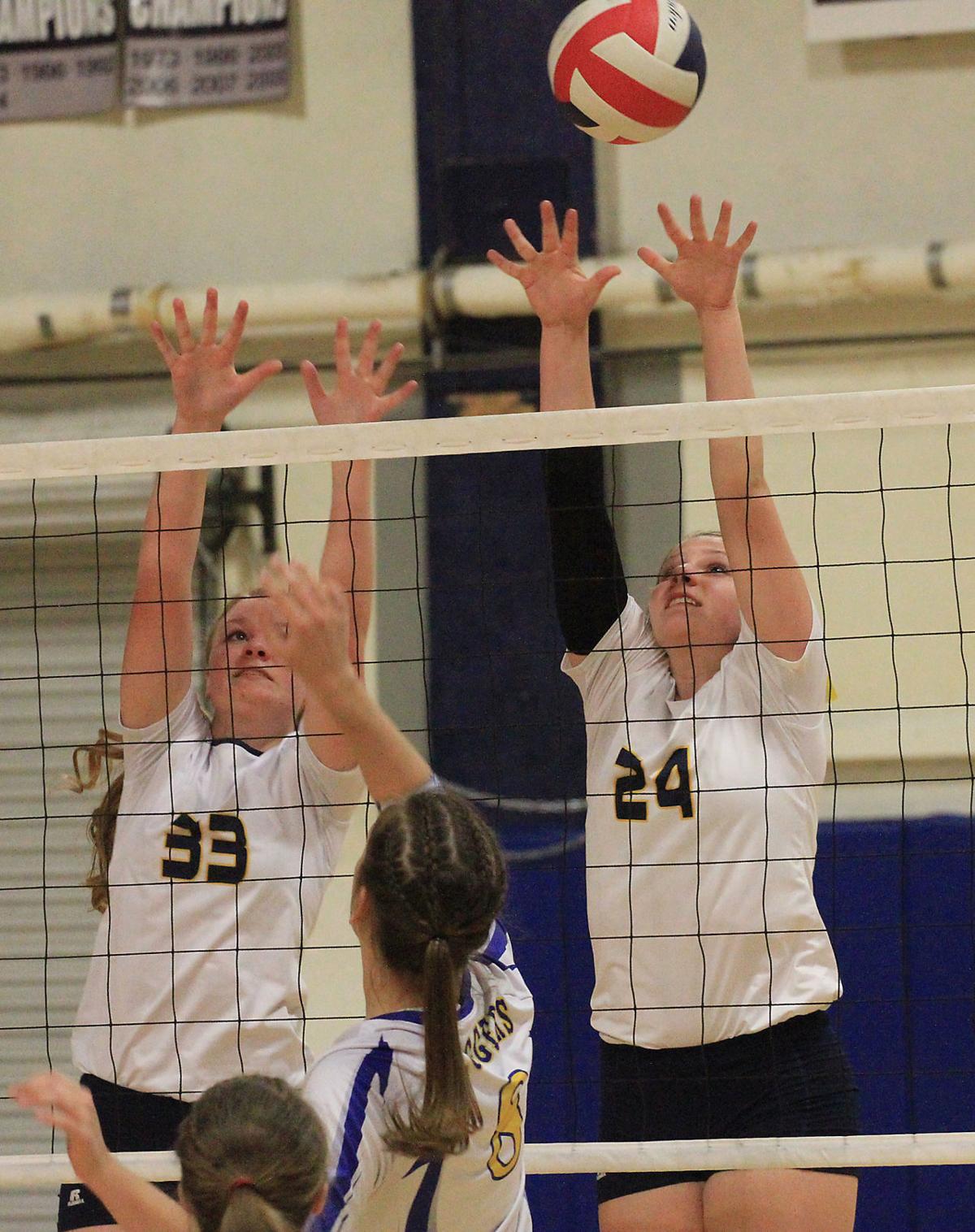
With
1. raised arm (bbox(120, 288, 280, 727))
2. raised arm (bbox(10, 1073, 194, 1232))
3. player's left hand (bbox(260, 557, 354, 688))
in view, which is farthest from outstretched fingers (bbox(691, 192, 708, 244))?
raised arm (bbox(10, 1073, 194, 1232))

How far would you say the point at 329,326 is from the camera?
6.46 meters

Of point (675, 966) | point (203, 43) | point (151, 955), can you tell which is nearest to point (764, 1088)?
point (675, 966)

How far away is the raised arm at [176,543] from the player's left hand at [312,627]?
0.92 metres

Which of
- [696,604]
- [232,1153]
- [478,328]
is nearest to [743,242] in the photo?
[696,604]

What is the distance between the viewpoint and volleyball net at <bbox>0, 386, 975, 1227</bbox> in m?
5.38

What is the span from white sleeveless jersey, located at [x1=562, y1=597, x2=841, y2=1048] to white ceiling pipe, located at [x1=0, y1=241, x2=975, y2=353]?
3.28 m

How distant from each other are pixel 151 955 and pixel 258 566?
3.35 meters

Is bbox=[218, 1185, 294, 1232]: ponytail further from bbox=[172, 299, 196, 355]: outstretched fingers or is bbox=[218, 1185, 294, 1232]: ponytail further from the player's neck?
bbox=[172, 299, 196, 355]: outstretched fingers

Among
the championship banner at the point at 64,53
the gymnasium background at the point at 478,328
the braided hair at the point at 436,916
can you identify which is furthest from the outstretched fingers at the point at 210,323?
the championship banner at the point at 64,53

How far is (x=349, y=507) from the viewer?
3369 millimetres

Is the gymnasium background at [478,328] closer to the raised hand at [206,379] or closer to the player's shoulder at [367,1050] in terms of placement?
the raised hand at [206,379]

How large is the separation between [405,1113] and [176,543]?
1628 mm

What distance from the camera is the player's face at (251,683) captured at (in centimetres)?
341

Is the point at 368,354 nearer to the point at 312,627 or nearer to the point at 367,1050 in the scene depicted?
the point at 312,627
